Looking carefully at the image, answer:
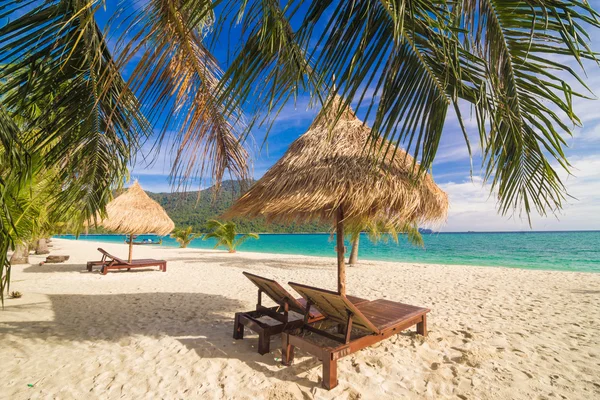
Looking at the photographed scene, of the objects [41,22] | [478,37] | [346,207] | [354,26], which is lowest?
[346,207]

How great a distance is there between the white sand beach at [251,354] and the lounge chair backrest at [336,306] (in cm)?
41

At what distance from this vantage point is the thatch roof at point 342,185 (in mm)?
3336

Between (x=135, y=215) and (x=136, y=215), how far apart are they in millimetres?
33

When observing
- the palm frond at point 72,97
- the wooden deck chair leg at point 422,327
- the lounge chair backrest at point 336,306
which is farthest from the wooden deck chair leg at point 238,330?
the wooden deck chair leg at point 422,327

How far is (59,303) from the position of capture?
17.0 ft

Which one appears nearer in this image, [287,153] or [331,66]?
[331,66]

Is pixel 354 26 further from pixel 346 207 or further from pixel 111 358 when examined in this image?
pixel 111 358

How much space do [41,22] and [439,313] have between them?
555 centimetres

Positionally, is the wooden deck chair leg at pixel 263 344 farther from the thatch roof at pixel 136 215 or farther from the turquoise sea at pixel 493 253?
the thatch roof at pixel 136 215

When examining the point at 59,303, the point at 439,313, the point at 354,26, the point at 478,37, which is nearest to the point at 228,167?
the point at 354,26

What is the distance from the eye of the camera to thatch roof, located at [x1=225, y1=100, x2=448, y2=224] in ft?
10.9

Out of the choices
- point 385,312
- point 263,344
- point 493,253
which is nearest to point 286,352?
point 263,344

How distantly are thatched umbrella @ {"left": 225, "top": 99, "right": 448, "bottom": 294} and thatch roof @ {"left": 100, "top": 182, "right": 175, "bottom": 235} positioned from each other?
8.07 m

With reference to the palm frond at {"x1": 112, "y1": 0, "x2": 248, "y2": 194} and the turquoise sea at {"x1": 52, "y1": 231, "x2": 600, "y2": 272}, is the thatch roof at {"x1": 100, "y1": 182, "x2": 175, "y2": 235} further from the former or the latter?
the palm frond at {"x1": 112, "y1": 0, "x2": 248, "y2": 194}
